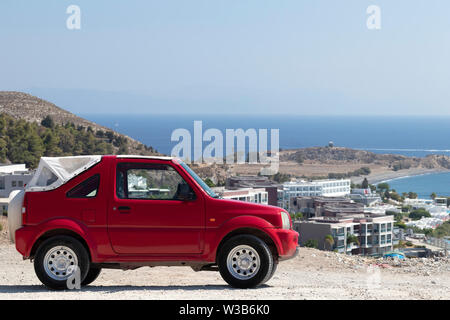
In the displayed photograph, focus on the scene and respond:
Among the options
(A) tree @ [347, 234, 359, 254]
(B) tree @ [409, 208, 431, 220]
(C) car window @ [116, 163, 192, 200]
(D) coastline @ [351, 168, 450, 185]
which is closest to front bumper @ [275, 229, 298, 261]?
(C) car window @ [116, 163, 192, 200]

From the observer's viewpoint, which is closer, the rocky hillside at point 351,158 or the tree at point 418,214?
the tree at point 418,214

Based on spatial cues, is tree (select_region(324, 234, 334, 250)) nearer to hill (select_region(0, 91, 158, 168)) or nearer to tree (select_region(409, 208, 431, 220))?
hill (select_region(0, 91, 158, 168))

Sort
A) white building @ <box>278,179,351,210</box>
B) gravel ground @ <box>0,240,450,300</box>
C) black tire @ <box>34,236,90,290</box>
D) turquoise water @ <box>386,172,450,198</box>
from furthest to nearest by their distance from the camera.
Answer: turquoise water @ <box>386,172,450,198</box>
white building @ <box>278,179,351,210</box>
black tire @ <box>34,236,90,290</box>
gravel ground @ <box>0,240,450,300</box>

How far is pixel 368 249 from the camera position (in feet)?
163

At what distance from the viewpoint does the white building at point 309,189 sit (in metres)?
71.9

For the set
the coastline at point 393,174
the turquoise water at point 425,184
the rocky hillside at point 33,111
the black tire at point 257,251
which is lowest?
the turquoise water at point 425,184

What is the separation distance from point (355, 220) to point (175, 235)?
41.7m

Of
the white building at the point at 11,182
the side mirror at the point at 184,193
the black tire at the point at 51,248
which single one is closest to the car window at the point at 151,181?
the side mirror at the point at 184,193

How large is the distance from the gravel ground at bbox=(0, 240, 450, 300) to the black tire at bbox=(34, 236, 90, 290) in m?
0.17

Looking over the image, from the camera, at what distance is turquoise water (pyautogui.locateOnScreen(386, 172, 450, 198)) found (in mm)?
134250

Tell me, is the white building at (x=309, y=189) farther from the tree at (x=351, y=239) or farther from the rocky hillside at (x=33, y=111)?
the rocky hillside at (x=33, y=111)

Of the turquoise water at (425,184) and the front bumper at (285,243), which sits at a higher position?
the front bumper at (285,243)

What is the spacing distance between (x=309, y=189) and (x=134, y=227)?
78.2 metres
